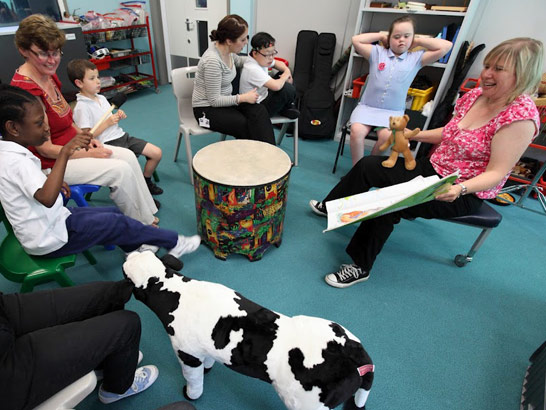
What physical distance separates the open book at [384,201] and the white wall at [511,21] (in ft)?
6.59

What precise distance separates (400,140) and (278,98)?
3.93ft

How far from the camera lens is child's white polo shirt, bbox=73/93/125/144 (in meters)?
Result: 1.82

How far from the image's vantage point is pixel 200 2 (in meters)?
4.04

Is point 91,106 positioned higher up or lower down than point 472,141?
lower down

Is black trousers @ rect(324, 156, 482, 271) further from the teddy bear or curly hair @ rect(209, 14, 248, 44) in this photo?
curly hair @ rect(209, 14, 248, 44)

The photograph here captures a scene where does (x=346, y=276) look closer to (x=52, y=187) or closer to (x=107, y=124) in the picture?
(x=52, y=187)

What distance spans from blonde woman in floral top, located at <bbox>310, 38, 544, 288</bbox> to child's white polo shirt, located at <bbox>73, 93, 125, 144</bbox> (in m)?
1.59

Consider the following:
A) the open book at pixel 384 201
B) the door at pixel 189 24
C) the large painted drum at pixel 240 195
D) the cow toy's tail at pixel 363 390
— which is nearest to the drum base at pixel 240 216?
the large painted drum at pixel 240 195

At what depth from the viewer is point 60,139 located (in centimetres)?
166

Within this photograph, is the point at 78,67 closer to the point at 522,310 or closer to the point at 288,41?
the point at 288,41

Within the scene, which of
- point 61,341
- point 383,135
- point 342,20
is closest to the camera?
point 61,341

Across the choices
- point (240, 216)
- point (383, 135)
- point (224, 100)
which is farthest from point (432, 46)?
point (240, 216)

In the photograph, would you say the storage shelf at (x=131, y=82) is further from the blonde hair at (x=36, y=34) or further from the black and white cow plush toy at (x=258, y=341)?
the black and white cow plush toy at (x=258, y=341)

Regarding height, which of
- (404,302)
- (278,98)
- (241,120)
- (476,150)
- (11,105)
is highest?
(11,105)
